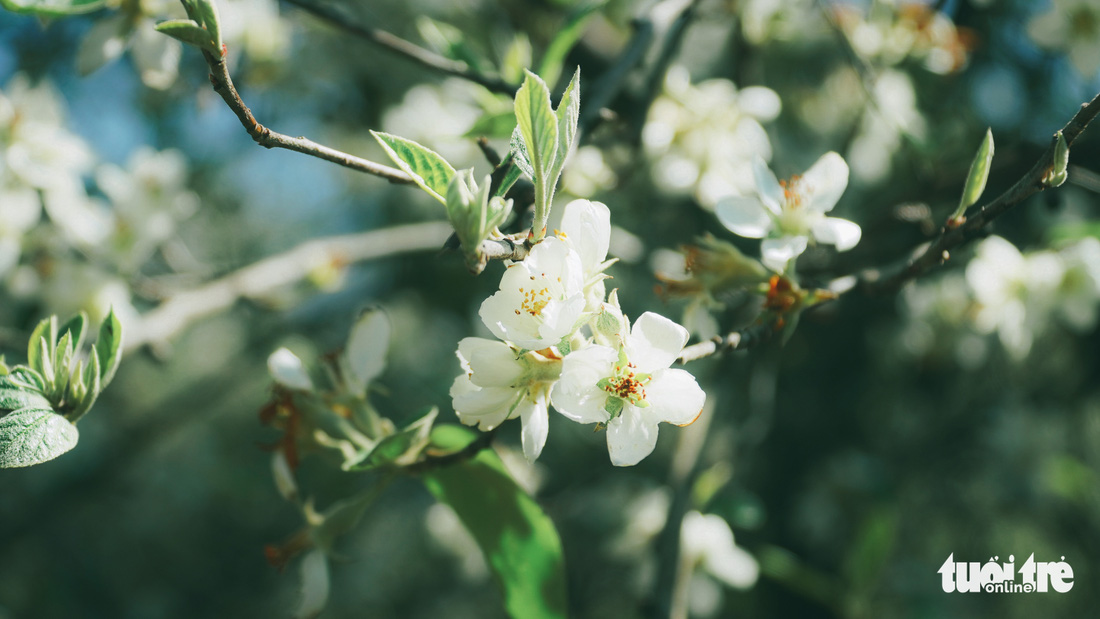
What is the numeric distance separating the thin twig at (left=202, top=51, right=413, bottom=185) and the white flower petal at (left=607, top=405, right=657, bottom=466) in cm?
30

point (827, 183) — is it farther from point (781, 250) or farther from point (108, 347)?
point (108, 347)

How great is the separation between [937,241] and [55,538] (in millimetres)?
4188

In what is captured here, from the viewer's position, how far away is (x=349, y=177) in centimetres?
299

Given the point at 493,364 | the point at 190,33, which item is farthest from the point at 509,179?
the point at 190,33

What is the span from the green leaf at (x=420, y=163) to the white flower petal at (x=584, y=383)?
17 cm

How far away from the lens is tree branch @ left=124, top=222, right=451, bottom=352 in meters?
1.12

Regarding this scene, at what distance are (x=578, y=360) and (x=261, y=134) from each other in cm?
31

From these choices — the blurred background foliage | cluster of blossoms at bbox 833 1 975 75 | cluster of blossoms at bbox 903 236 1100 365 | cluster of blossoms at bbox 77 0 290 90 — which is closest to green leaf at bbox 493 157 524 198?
the blurred background foliage

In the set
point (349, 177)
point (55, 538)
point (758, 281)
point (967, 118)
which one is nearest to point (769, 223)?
point (758, 281)

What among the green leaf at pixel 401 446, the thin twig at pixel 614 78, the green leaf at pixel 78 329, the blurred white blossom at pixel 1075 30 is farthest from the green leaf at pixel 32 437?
the blurred white blossom at pixel 1075 30

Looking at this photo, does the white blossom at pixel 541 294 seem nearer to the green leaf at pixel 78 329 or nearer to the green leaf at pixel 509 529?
the green leaf at pixel 509 529

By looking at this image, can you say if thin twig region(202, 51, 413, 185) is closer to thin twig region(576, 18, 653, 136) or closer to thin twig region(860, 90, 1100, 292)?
thin twig region(576, 18, 653, 136)

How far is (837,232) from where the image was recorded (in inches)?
29.9

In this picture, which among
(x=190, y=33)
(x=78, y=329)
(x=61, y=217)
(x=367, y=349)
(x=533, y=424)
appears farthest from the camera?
(x=61, y=217)
